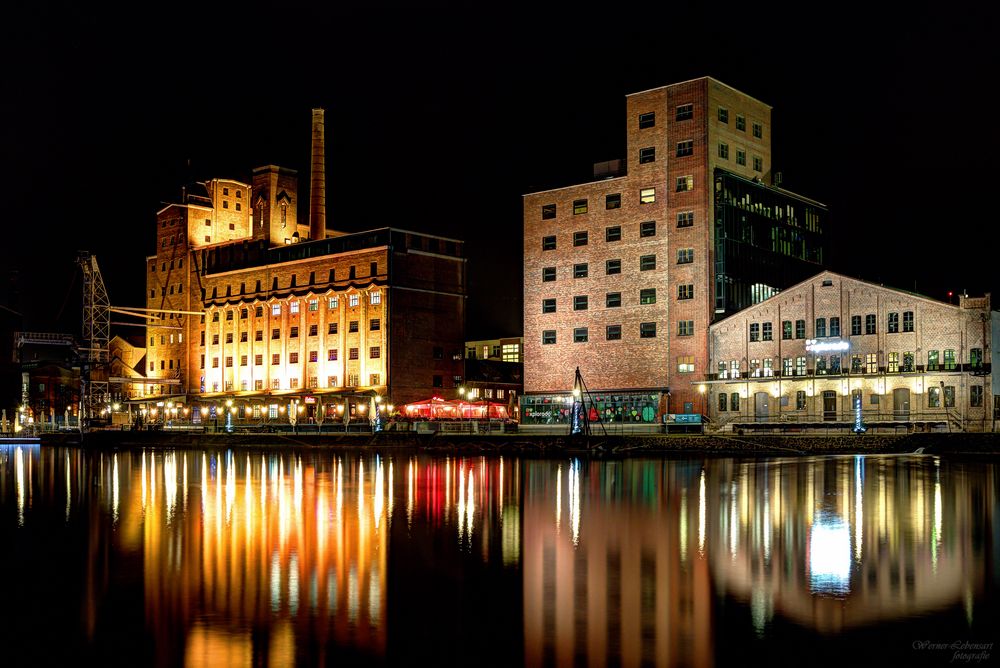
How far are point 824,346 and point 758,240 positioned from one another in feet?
47.2

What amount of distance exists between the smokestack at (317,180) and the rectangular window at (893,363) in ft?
209

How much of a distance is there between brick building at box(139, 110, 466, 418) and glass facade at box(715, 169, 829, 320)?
106 ft

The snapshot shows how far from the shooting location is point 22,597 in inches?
696

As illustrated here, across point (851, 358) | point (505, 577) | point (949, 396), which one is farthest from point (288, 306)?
point (505, 577)

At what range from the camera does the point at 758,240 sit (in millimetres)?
85812

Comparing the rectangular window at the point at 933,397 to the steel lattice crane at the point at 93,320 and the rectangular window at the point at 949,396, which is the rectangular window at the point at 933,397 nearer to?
the rectangular window at the point at 949,396

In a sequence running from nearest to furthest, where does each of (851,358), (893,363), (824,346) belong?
(893,363)
(851,358)
(824,346)

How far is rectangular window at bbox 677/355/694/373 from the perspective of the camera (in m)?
81.6

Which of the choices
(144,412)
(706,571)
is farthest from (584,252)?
(706,571)

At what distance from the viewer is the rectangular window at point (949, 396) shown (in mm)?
68688

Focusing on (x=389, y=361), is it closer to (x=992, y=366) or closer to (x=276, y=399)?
(x=276, y=399)

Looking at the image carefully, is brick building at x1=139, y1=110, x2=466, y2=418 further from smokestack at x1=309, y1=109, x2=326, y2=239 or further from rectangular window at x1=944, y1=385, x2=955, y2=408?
rectangular window at x1=944, y1=385, x2=955, y2=408

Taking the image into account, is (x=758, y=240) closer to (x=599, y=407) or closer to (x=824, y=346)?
(x=824, y=346)

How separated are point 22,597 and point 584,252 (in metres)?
73.2
